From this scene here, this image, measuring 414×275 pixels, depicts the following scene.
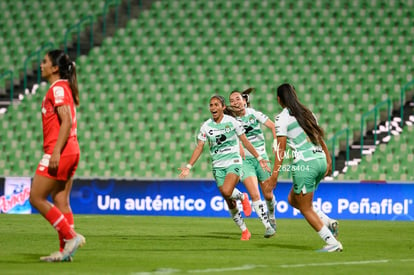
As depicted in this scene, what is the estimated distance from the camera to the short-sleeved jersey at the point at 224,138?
48.4 feet

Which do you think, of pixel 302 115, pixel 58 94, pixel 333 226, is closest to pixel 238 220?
pixel 333 226

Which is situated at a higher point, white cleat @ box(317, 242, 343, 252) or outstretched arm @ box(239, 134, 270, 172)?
outstretched arm @ box(239, 134, 270, 172)

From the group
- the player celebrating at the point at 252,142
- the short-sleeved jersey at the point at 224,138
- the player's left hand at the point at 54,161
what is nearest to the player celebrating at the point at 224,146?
the short-sleeved jersey at the point at 224,138

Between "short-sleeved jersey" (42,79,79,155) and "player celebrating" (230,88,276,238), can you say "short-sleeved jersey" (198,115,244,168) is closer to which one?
"player celebrating" (230,88,276,238)

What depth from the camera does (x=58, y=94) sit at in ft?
32.3

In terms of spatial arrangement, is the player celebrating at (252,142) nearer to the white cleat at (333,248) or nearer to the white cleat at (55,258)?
the white cleat at (333,248)

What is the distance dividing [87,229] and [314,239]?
14.3 ft

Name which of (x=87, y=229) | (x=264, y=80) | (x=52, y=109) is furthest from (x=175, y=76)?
(x=52, y=109)

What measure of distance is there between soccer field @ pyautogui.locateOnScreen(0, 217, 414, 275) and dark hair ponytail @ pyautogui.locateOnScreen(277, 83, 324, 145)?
1.52m

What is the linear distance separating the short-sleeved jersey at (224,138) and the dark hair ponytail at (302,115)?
105 inches

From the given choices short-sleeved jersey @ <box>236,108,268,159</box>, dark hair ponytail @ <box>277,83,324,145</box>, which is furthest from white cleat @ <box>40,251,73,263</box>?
short-sleeved jersey @ <box>236,108,268,159</box>

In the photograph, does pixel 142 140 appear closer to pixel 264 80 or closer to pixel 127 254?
pixel 264 80

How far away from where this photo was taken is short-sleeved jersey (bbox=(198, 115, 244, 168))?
14.8 metres

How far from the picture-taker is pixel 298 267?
9898 mm
